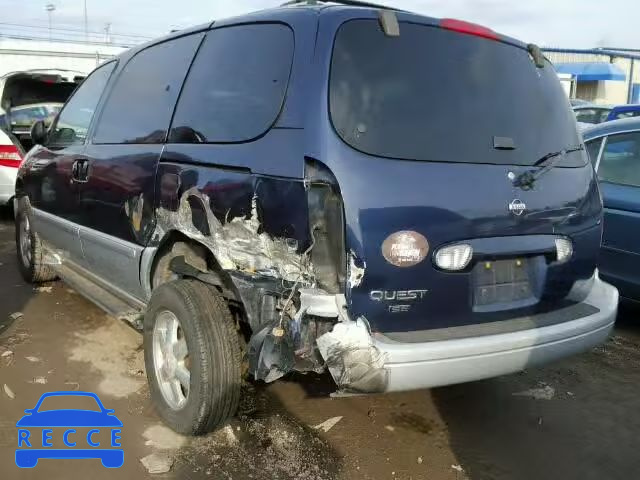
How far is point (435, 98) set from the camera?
2.62m

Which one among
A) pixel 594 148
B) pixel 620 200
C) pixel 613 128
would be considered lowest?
pixel 620 200

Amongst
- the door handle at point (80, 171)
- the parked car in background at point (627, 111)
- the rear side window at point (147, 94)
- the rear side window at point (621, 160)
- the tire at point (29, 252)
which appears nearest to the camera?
the rear side window at point (147, 94)

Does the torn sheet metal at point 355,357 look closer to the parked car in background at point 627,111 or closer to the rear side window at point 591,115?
the parked car in background at point 627,111

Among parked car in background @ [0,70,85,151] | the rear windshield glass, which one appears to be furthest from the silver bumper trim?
parked car in background @ [0,70,85,151]

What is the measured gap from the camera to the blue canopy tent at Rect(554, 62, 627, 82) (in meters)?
35.6

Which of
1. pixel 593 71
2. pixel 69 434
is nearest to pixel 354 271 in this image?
pixel 69 434

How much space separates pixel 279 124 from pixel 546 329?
1515mm

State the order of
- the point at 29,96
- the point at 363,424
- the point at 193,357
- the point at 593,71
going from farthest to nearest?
the point at 593,71 < the point at 29,96 < the point at 363,424 < the point at 193,357

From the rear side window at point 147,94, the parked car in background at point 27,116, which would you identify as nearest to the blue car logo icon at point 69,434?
the rear side window at point 147,94

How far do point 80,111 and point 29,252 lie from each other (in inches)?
60.7

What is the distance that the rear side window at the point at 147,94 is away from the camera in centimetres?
335

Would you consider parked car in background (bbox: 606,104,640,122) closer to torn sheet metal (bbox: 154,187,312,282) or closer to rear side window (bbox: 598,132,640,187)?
rear side window (bbox: 598,132,640,187)

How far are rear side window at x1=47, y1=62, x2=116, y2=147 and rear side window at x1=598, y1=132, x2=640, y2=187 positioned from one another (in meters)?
3.73

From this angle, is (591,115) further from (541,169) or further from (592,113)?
(541,169)
